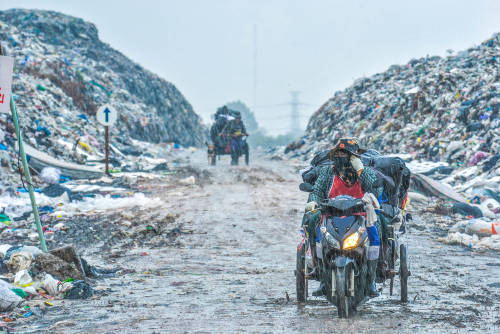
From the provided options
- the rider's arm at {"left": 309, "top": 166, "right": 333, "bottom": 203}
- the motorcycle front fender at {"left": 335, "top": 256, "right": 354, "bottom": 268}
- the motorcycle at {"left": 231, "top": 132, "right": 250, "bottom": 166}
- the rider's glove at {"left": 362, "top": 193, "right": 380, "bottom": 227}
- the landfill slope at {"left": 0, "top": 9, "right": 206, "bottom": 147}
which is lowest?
the motorcycle front fender at {"left": 335, "top": 256, "right": 354, "bottom": 268}

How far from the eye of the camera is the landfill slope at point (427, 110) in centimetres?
1628

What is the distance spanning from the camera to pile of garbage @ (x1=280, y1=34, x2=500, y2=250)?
1128 centimetres

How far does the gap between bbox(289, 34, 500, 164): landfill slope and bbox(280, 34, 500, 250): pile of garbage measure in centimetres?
3

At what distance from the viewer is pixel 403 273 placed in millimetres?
5156

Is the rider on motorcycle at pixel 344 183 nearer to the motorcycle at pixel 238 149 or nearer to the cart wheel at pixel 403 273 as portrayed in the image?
the cart wheel at pixel 403 273

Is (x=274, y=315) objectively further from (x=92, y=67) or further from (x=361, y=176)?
(x=92, y=67)

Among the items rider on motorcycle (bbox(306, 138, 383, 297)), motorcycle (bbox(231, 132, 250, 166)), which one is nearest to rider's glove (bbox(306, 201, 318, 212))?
rider on motorcycle (bbox(306, 138, 383, 297))

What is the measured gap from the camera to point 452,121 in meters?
18.0

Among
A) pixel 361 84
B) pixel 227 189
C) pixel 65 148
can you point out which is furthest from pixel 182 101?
pixel 227 189

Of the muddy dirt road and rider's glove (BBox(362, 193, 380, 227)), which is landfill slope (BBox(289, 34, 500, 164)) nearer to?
the muddy dirt road

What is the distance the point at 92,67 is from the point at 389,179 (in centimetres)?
3504

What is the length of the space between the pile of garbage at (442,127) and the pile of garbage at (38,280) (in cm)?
571

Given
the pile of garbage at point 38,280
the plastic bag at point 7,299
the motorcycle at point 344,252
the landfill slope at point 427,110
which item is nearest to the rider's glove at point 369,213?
the motorcycle at point 344,252

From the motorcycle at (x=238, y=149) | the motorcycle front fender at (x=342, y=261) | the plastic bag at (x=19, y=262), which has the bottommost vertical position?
the plastic bag at (x=19, y=262)
